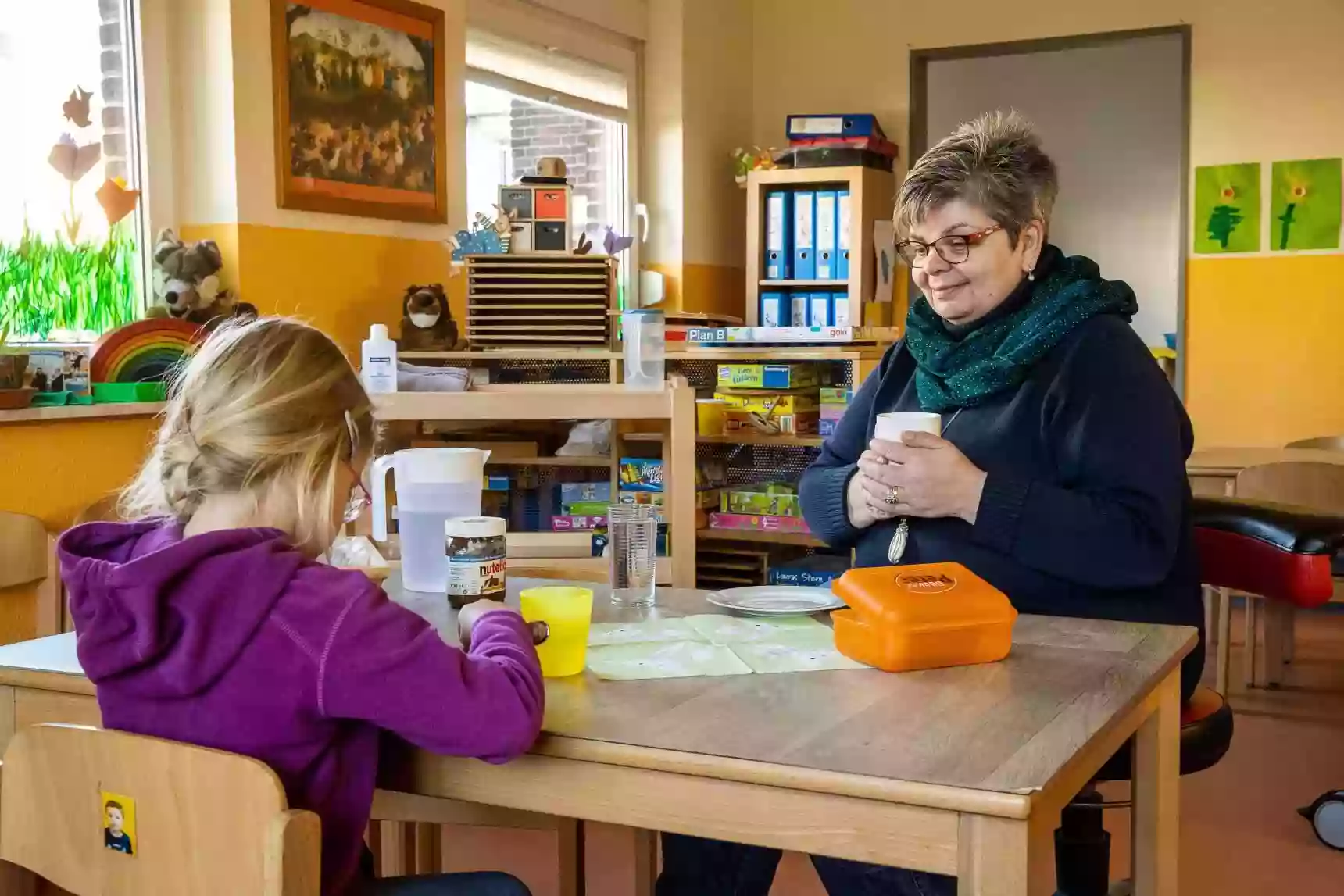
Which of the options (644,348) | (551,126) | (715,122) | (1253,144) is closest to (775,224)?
(715,122)

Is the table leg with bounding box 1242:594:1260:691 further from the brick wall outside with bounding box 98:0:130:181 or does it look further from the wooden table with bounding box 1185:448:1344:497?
the brick wall outside with bounding box 98:0:130:181

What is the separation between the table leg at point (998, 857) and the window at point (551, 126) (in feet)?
11.4

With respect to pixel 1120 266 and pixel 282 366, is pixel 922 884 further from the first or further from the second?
pixel 1120 266

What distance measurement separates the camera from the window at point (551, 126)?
14.5 feet

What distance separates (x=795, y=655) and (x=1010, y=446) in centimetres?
54

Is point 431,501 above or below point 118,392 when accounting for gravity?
below

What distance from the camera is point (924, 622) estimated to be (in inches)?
53.7

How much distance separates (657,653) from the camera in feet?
4.79

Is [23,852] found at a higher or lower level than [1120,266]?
lower

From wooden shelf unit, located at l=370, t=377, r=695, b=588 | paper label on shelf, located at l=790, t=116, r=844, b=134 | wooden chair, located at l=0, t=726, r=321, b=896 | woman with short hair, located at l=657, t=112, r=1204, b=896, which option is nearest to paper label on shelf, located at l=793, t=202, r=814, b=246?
paper label on shelf, located at l=790, t=116, r=844, b=134

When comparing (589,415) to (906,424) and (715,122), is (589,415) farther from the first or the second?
(715,122)

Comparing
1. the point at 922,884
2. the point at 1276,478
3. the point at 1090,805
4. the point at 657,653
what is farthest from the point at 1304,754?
the point at 657,653

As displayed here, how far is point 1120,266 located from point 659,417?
4686 millimetres

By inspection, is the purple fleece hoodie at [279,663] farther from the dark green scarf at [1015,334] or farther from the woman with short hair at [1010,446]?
the dark green scarf at [1015,334]
